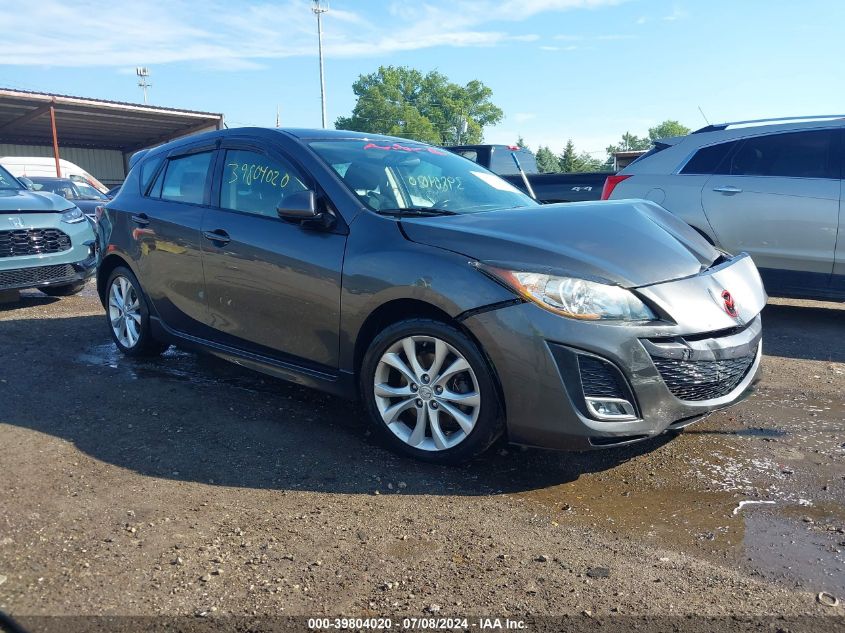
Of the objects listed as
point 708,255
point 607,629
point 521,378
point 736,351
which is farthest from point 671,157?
point 607,629

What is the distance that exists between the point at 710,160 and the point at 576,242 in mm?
4218

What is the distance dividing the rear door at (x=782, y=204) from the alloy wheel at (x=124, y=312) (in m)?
5.10

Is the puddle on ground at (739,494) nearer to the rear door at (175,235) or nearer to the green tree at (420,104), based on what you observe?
the rear door at (175,235)

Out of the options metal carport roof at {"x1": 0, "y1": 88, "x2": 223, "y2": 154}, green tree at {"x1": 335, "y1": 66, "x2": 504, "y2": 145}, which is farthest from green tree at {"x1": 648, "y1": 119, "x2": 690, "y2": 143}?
metal carport roof at {"x1": 0, "y1": 88, "x2": 223, "y2": 154}

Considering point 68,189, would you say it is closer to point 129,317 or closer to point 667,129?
point 129,317

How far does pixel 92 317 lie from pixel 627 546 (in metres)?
6.07

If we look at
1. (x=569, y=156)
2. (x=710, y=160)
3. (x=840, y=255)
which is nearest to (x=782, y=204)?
(x=840, y=255)

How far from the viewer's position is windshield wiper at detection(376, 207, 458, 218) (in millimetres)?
3668

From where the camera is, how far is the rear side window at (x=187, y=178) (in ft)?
15.0

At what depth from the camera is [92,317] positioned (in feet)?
23.2

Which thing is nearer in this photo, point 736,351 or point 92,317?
point 736,351

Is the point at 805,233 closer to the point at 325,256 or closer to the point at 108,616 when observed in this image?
the point at 325,256

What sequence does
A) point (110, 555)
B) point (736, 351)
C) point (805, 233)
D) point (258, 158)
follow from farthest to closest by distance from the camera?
point (805, 233) → point (258, 158) → point (736, 351) → point (110, 555)

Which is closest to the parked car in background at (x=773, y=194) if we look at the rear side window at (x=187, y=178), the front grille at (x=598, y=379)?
the front grille at (x=598, y=379)
